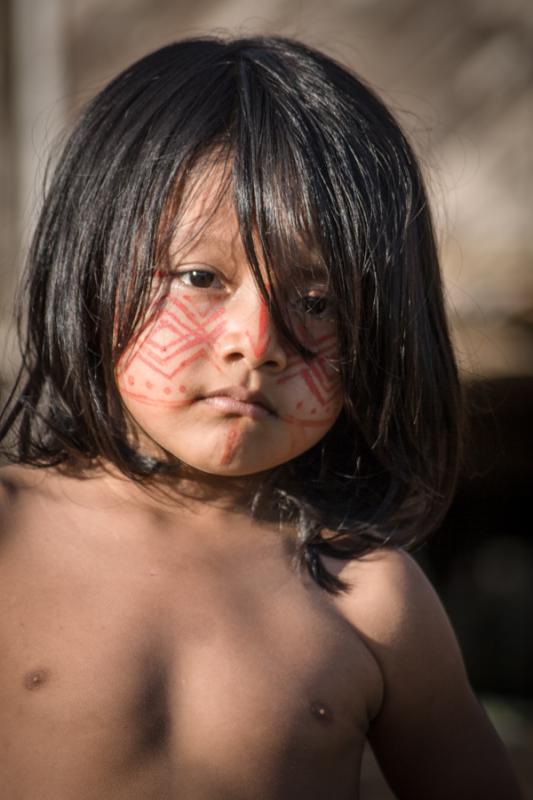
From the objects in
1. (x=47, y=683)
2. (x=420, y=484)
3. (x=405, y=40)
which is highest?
(x=405, y=40)

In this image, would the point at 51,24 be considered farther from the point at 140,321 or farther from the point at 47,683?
the point at 47,683

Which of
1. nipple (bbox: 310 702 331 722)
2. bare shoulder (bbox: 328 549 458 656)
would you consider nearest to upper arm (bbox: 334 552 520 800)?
bare shoulder (bbox: 328 549 458 656)

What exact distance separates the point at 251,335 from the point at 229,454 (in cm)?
15

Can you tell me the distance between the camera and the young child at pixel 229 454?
1.28 metres

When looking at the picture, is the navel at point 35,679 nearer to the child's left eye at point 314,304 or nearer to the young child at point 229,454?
the young child at point 229,454

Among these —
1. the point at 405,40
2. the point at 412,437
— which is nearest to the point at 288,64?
the point at 412,437

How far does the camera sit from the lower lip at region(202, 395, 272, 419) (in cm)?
127

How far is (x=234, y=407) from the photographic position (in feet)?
4.17

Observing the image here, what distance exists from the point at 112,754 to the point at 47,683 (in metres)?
0.11

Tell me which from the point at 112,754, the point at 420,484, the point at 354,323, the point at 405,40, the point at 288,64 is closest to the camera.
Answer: the point at 112,754

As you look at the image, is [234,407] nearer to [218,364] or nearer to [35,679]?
[218,364]

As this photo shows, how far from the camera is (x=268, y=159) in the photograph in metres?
1.34

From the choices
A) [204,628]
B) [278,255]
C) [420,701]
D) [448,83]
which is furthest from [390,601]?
[448,83]

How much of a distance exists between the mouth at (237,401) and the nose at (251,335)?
33 mm
